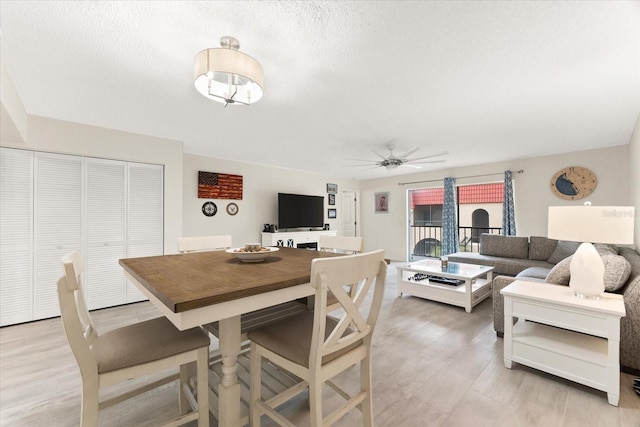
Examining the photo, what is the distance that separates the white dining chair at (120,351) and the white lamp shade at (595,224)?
2.31 meters

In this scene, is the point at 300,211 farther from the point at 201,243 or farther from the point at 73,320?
the point at 73,320

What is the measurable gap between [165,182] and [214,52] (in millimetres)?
2838

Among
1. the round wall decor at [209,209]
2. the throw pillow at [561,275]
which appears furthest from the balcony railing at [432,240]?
the round wall decor at [209,209]

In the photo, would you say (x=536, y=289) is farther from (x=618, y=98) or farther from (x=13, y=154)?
(x=13, y=154)

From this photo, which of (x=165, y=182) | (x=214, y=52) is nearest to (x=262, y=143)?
(x=165, y=182)

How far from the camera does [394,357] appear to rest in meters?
2.18

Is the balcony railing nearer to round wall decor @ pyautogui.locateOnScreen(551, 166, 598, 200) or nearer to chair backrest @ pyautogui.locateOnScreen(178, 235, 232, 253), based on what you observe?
round wall decor @ pyautogui.locateOnScreen(551, 166, 598, 200)

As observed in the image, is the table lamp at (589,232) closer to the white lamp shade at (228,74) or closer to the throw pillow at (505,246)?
the white lamp shade at (228,74)

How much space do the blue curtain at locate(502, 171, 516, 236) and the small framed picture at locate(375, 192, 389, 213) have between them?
2707 mm

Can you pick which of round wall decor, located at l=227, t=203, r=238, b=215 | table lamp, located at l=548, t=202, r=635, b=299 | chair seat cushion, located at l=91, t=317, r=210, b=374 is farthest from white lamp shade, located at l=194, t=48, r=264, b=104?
round wall decor, located at l=227, t=203, r=238, b=215

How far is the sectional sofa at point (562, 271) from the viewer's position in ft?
6.13

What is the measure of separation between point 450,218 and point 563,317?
432cm

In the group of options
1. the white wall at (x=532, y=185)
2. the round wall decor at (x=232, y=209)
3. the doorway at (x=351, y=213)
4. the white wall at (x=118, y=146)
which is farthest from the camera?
the doorway at (x=351, y=213)

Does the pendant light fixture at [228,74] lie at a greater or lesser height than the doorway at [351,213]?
greater
